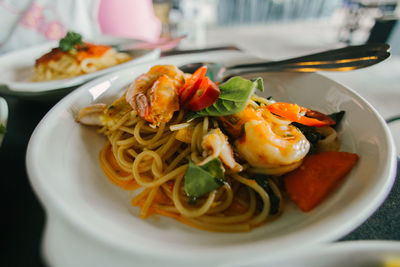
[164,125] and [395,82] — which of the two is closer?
[164,125]

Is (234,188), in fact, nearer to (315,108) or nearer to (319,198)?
(319,198)

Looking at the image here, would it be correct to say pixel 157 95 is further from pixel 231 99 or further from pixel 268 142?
pixel 268 142

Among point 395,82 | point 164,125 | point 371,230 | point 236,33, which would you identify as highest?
point 164,125

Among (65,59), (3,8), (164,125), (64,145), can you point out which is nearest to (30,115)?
(65,59)

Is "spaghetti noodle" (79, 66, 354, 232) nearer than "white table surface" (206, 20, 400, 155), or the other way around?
"spaghetti noodle" (79, 66, 354, 232)

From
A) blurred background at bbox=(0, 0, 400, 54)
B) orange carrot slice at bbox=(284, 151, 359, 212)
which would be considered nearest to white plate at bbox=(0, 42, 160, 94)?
blurred background at bbox=(0, 0, 400, 54)

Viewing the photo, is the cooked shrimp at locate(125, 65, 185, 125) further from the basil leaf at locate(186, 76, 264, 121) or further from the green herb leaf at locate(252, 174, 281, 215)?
the green herb leaf at locate(252, 174, 281, 215)

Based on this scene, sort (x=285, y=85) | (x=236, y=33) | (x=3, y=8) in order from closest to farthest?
(x=285, y=85) → (x=3, y=8) → (x=236, y=33)
